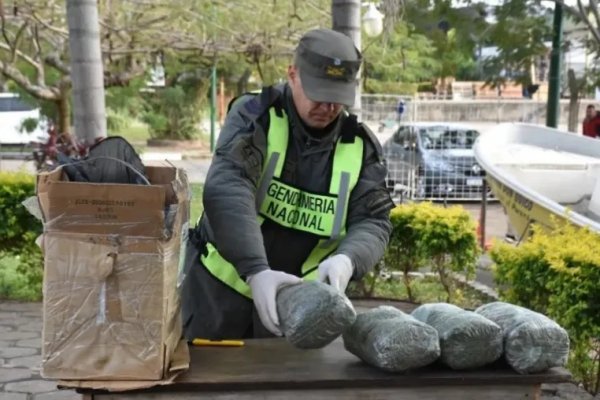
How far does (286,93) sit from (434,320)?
89 cm

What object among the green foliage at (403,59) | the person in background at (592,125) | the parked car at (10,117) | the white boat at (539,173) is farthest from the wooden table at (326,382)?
the parked car at (10,117)

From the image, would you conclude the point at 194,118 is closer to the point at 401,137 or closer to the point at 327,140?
the point at 401,137

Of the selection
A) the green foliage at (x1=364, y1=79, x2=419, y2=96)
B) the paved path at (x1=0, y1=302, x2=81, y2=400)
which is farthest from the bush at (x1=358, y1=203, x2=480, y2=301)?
the green foliage at (x1=364, y1=79, x2=419, y2=96)

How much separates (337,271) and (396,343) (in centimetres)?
28

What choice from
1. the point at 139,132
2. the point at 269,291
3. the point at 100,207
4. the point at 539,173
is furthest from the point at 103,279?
the point at 139,132

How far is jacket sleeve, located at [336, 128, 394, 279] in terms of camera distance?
2463 millimetres

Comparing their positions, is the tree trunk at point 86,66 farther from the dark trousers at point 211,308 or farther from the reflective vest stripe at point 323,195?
the reflective vest stripe at point 323,195

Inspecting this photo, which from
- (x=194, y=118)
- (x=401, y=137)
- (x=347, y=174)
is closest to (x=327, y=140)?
(x=347, y=174)

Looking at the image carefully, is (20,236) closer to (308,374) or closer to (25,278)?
(25,278)

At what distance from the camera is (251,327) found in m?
2.79

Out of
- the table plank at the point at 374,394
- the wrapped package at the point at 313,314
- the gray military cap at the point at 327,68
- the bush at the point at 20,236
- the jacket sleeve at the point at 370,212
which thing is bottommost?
the bush at the point at 20,236

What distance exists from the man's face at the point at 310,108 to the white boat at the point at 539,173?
467 centimetres

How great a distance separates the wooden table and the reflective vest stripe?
371 mm

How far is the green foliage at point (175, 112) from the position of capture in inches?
994
